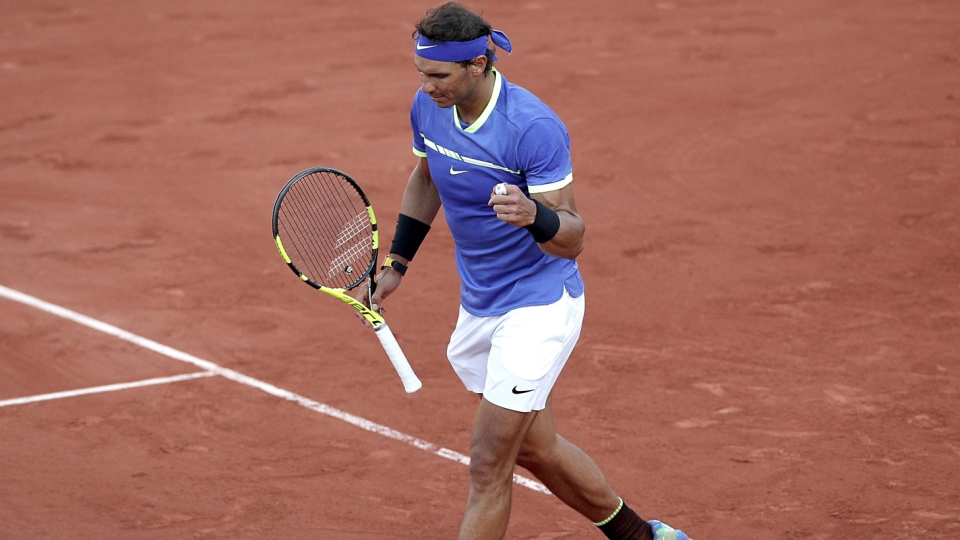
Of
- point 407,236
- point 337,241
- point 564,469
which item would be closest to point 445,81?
point 407,236

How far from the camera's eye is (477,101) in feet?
13.2

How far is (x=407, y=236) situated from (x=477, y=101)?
862 mm

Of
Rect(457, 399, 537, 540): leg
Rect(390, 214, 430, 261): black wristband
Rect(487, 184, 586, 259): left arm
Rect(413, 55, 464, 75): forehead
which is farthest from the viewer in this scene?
Rect(390, 214, 430, 261): black wristband

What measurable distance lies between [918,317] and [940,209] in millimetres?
2106

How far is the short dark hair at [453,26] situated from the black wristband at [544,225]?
0.66 m

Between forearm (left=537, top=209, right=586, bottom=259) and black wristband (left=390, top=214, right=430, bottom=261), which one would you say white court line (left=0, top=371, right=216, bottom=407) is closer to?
black wristband (left=390, top=214, right=430, bottom=261)

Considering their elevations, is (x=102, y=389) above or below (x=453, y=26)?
below

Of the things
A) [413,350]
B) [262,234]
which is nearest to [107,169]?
[262,234]

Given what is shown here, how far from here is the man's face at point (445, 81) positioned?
3914 mm

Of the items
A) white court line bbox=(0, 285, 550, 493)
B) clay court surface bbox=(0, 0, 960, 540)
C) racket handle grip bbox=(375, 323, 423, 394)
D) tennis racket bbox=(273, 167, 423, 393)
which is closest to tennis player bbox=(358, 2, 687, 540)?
racket handle grip bbox=(375, 323, 423, 394)

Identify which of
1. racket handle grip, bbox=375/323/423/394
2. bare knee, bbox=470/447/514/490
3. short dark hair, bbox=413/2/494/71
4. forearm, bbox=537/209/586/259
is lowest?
bare knee, bbox=470/447/514/490

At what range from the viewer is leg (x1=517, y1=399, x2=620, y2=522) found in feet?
14.0

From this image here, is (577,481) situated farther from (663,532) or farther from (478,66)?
(478,66)

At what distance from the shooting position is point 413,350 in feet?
22.5
